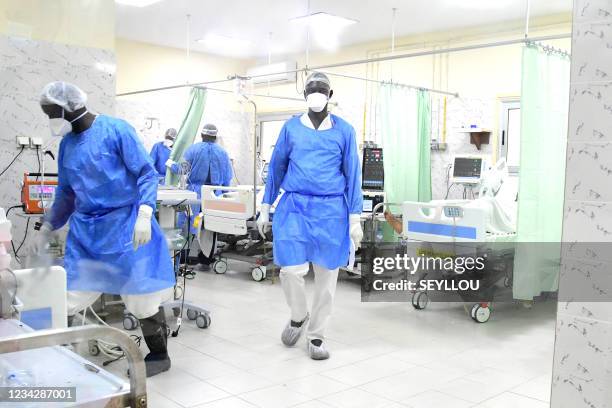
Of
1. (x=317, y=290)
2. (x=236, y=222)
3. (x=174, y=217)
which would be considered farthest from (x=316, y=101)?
(x=236, y=222)

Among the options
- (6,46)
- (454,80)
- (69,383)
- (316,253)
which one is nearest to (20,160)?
(6,46)

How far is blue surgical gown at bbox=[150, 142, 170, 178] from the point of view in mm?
7390

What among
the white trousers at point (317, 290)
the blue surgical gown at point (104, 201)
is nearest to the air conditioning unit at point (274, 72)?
the white trousers at point (317, 290)

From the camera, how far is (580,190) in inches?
Result: 90.4

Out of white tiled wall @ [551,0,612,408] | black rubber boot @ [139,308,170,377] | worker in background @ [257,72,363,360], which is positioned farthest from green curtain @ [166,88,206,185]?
white tiled wall @ [551,0,612,408]

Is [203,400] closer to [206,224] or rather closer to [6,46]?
[6,46]

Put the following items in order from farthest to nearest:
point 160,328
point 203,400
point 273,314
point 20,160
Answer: point 273,314
point 20,160
point 160,328
point 203,400

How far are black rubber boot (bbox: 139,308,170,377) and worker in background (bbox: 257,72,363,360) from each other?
799 millimetres

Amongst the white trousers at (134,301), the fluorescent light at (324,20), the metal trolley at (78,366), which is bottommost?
the white trousers at (134,301)

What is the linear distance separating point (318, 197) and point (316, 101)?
23.1 inches

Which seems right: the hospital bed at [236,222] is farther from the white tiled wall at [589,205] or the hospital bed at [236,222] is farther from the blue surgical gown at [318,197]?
the white tiled wall at [589,205]

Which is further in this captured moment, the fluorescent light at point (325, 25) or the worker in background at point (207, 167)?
the fluorescent light at point (325, 25)

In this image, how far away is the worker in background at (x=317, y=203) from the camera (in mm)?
3676

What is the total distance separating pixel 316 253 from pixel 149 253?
Answer: 103cm
